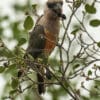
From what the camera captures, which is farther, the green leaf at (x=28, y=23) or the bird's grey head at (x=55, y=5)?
the bird's grey head at (x=55, y=5)

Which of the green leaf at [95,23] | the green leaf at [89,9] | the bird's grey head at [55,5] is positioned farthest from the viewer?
the bird's grey head at [55,5]

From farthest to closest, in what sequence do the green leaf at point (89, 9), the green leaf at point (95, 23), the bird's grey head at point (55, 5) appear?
1. the bird's grey head at point (55, 5)
2. the green leaf at point (95, 23)
3. the green leaf at point (89, 9)

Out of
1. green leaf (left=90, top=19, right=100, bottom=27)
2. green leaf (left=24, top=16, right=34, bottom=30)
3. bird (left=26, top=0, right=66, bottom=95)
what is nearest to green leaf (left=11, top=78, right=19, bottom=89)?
green leaf (left=24, top=16, right=34, bottom=30)

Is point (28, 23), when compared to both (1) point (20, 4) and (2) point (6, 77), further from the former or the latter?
(1) point (20, 4)

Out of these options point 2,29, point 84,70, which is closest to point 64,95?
point 2,29

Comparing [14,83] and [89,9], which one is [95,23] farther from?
[14,83]

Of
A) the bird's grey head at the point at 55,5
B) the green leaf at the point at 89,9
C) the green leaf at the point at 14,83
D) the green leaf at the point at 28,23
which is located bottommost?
the green leaf at the point at 14,83

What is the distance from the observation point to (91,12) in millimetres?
2500

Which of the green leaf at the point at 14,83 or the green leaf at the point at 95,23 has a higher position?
the green leaf at the point at 95,23

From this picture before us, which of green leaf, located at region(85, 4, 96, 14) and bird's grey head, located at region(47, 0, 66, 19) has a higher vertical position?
green leaf, located at region(85, 4, 96, 14)

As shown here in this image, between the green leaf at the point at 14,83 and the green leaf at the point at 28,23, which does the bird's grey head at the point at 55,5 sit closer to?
the green leaf at the point at 28,23

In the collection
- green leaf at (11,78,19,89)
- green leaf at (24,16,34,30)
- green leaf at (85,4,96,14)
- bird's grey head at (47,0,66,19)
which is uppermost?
green leaf at (85,4,96,14)

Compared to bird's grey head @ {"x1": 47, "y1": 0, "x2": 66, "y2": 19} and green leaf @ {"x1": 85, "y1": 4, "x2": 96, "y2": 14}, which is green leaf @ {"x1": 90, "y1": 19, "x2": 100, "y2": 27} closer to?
green leaf @ {"x1": 85, "y1": 4, "x2": 96, "y2": 14}

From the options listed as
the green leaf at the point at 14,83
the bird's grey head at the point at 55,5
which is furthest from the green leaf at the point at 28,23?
the bird's grey head at the point at 55,5
